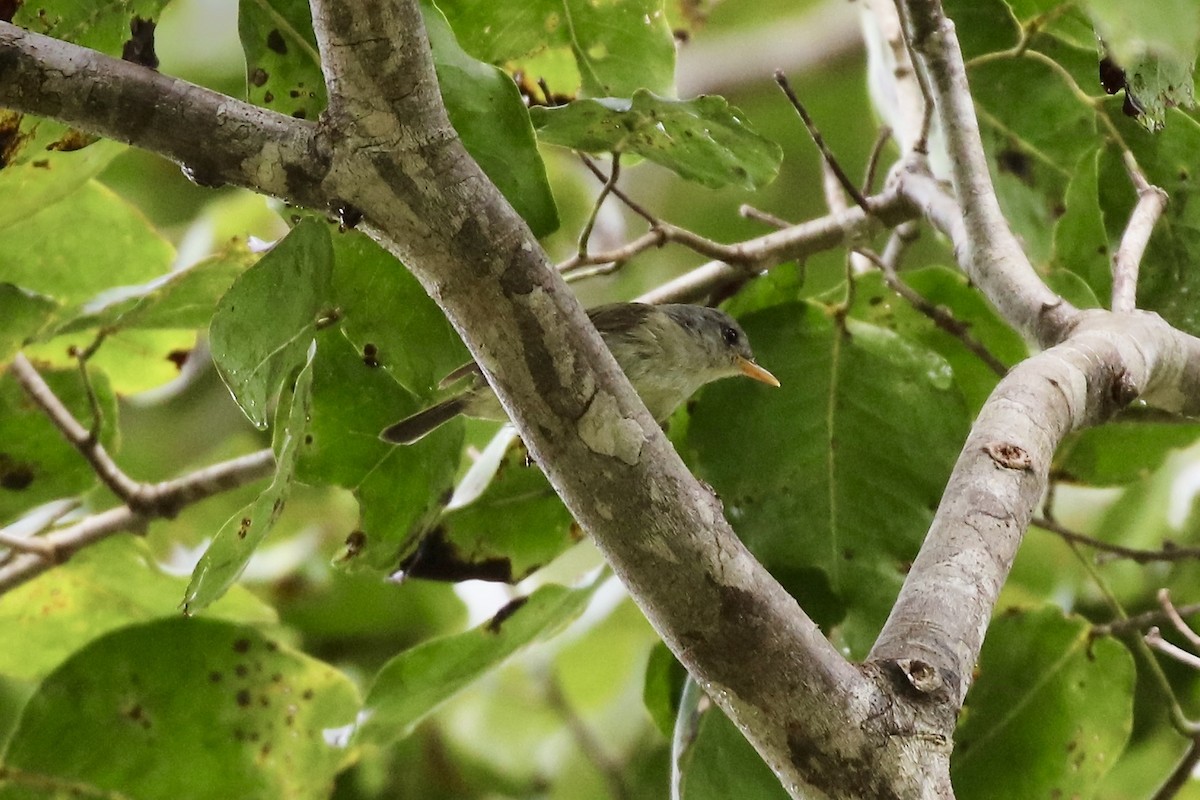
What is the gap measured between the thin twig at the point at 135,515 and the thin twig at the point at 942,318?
0.91m

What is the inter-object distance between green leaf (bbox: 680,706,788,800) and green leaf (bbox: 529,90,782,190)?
612mm

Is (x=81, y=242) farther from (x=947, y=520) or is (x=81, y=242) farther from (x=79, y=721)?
(x=947, y=520)

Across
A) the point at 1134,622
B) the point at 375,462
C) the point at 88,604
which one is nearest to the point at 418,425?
the point at 375,462

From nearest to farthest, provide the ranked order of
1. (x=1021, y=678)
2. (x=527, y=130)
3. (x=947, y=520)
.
Answer: (x=947, y=520), (x=527, y=130), (x=1021, y=678)

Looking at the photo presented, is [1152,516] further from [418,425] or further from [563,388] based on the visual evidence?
[563,388]

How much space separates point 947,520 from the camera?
41.4 inches

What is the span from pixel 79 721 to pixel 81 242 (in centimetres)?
68

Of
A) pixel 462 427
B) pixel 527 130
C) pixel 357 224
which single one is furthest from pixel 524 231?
pixel 462 427

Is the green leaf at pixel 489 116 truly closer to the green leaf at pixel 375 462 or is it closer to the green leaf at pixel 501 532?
the green leaf at pixel 375 462

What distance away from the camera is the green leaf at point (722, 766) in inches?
54.9

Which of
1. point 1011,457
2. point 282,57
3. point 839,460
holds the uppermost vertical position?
point 282,57

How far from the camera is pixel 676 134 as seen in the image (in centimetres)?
141

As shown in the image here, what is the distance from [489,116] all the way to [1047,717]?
3.38 feet

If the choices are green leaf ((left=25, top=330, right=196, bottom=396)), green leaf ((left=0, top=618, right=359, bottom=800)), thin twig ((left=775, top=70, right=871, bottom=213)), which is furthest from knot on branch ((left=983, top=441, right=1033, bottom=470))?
green leaf ((left=25, top=330, right=196, bottom=396))
